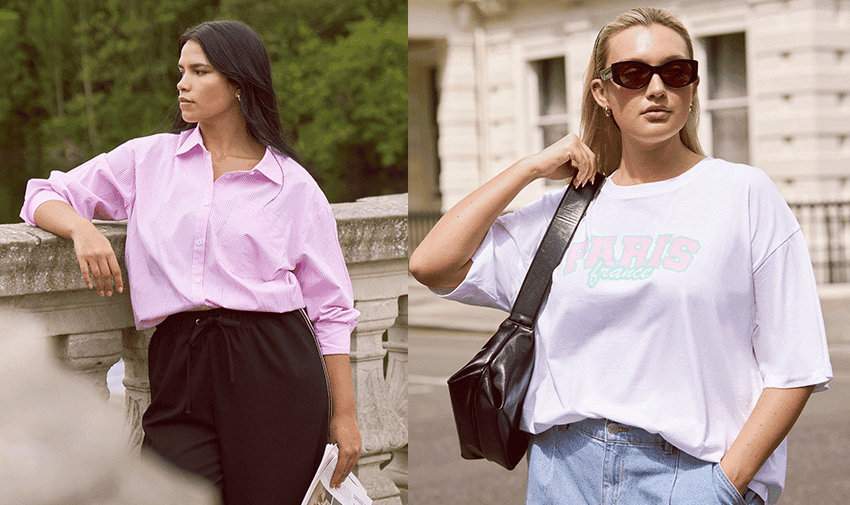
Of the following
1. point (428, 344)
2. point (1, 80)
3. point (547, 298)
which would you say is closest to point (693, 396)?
point (547, 298)

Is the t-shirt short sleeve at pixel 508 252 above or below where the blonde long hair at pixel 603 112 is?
below

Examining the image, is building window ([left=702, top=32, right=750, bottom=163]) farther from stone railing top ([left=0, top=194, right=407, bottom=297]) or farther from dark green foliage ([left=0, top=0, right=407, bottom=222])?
dark green foliage ([left=0, top=0, right=407, bottom=222])

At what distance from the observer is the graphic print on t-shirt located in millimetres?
1901

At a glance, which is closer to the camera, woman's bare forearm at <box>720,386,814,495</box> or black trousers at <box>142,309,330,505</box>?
woman's bare forearm at <box>720,386,814,495</box>

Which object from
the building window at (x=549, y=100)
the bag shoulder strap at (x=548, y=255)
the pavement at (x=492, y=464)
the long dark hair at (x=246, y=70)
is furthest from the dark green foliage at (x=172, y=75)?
the bag shoulder strap at (x=548, y=255)

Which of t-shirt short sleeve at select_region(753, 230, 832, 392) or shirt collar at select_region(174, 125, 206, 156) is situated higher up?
shirt collar at select_region(174, 125, 206, 156)

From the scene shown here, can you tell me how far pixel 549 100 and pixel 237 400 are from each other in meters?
15.4

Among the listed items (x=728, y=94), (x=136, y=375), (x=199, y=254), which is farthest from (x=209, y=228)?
(x=728, y=94)

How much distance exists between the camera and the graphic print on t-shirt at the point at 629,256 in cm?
190

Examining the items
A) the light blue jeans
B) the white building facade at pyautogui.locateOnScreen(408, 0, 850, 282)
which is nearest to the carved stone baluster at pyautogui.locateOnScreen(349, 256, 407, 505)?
the light blue jeans

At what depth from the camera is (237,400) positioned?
235 cm

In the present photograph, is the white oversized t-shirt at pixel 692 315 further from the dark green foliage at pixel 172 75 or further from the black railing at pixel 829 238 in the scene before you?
the dark green foliage at pixel 172 75

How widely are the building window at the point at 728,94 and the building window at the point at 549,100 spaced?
317 centimetres

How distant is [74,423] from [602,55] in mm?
1498
